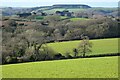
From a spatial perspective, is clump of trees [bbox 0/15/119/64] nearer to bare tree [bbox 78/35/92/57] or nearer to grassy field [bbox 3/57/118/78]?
bare tree [bbox 78/35/92/57]

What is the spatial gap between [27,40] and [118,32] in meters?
24.4

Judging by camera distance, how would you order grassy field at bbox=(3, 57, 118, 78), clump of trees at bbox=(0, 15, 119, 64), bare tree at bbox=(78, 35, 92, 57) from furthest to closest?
bare tree at bbox=(78, 35, 92, 57), clump of trees at bbox=(0, 15, 119, 64), grassy field at bbox=(3, 57, 118, 78)

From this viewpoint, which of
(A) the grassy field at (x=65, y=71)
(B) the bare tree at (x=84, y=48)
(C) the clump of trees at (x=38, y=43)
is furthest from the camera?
(B) the bare tree at (x=84, y=48)

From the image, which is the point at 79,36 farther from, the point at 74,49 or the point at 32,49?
the point at 32,49

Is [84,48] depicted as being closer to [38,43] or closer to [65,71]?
[38,43]

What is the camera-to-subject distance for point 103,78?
1406cm

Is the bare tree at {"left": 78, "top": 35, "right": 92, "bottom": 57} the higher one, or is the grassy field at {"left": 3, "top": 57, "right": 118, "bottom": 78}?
the grassy field at {"left": 3, "top": 57, "right": 118, "bottom": 78}

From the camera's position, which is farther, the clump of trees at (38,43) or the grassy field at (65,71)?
the clump of trees at (38,43)

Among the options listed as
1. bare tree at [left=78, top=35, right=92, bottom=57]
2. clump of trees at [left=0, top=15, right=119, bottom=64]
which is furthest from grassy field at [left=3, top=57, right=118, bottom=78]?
bare tree at [left=78, top=35, right=92, bottom=57]

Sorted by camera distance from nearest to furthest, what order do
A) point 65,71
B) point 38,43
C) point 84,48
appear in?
point 65,71 → point 84,48 → point 38,43

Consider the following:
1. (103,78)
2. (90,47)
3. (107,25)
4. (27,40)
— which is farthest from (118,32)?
(103,78)

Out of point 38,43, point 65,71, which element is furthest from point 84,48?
point 65,71

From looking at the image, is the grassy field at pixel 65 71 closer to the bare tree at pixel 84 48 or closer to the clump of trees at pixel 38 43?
the clump of trees at pixel 38 43

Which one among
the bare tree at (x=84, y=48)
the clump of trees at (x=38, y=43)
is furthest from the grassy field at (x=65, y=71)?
the bare tree at (x=84, y=48)
